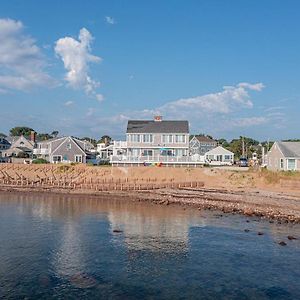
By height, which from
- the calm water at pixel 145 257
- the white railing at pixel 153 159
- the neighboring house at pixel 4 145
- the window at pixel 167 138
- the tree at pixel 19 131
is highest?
the tree at pixel 19 131

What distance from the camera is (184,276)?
70.2 feet

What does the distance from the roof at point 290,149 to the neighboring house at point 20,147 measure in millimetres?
61598

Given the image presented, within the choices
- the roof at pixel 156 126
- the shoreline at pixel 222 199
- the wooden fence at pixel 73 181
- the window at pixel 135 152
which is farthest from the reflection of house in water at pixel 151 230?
the roof at pixel 156 126

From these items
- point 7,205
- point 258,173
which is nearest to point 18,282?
point 7,205

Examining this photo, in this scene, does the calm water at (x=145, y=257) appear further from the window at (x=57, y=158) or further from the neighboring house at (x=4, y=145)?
the neighboring house at (x=4, y=145)

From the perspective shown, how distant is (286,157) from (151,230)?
3129 centimetres

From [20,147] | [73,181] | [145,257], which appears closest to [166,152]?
[73,181]

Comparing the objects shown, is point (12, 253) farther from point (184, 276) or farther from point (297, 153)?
point (297, 153)

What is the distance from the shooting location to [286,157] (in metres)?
57.2

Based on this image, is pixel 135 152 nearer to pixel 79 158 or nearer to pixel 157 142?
pixel 157 142

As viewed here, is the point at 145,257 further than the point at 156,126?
No

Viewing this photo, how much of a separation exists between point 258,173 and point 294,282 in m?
35.0

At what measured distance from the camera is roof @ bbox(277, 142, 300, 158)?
57719 mm

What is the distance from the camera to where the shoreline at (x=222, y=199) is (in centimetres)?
3909
